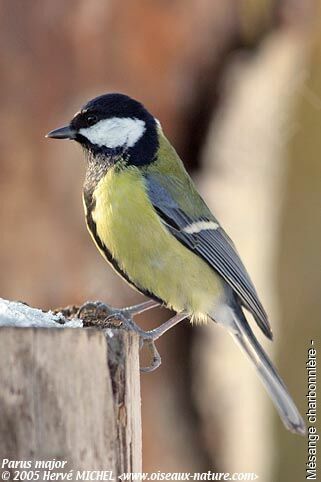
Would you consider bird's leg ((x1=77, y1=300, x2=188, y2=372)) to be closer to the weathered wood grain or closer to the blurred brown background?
the weathered wood grain

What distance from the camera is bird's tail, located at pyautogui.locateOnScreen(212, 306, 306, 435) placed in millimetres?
2324

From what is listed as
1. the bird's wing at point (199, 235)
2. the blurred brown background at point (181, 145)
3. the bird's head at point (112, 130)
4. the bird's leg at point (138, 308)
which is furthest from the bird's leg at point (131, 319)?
the blurred brown background at point (181, 145)

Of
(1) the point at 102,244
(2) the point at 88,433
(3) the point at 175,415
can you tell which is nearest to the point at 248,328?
(1) the point at 102,244

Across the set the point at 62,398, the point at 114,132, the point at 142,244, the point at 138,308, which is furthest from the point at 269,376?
the point at 62,398

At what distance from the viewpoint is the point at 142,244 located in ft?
7.60

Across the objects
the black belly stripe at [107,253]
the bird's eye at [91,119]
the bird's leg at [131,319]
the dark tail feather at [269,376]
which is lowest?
the dark tail feather at [269,376]

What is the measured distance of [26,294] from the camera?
3256mm

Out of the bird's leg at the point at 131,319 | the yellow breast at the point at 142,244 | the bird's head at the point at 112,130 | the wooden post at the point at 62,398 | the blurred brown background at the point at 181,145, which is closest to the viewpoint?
the wooden post at the point at 62,398

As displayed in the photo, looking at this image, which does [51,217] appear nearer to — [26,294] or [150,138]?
[26,294]

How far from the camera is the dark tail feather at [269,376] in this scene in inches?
91.5

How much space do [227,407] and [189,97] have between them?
114 centimetres

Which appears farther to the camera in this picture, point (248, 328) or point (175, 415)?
point (175, 415)

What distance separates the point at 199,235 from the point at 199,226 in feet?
0.11

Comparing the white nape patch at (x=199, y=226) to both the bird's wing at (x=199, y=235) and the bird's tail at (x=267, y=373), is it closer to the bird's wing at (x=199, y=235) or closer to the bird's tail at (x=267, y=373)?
the bird's wing at (x=199, y=235)
